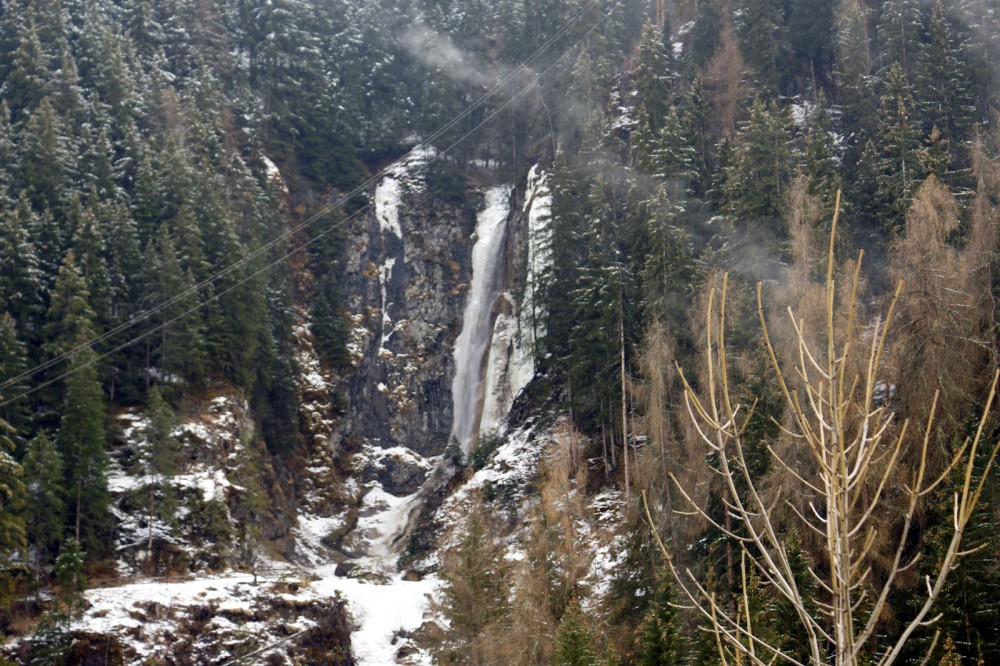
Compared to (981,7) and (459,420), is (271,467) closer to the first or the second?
(459,420)

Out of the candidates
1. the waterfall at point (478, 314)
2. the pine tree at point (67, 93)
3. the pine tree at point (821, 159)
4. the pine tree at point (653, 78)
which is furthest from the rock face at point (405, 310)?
the pine tree at point (821, 159)

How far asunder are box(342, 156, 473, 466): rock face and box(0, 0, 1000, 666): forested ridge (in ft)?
4.63

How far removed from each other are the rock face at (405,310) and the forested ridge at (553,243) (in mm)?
1411

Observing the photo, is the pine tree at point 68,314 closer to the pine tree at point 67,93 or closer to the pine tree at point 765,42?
the pine tree at point 67,93

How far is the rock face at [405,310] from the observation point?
59.9 m

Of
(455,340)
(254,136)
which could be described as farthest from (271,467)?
(254,136)

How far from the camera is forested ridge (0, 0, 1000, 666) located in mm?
27500

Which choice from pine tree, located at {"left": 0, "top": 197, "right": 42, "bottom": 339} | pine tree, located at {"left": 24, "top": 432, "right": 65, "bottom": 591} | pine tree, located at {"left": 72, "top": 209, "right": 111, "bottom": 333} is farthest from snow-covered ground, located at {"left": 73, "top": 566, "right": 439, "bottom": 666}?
pine tree, located at {"left": 0, "top": 197, "right": 42, "bottom": 339}

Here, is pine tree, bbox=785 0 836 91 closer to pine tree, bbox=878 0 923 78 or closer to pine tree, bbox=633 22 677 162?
pine tree, bbox=878 0 923 78

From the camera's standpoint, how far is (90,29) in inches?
2501

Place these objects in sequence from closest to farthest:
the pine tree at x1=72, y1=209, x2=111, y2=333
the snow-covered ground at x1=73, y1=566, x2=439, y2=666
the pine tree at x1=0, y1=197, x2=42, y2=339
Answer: the snow-covered ground at x1=73, y1=566, x2=439, y2=666 < the pine tree at x1=0, y1=197, x2=42, y2=339 < the pine tree at x1=72, y1=209, x2=111, y2=333

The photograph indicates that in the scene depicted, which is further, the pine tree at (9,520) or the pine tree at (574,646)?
the pine tree at (9,520)

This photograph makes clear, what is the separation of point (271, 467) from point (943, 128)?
34915mm

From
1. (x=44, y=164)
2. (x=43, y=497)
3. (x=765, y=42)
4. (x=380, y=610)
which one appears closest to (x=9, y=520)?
(x=43, y=497)
